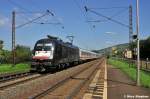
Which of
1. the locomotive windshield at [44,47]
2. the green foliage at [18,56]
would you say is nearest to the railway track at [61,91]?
the locomotive windshield at [44,47]

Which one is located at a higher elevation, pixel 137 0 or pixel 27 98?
pixel 137 0

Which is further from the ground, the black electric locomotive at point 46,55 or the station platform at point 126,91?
the black electric locomotive at point 46,55

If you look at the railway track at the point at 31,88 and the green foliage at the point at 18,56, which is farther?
the green foliage at the point at 18,56

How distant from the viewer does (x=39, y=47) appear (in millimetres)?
35344

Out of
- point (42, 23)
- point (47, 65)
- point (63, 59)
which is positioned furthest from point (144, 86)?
point (42, 23)

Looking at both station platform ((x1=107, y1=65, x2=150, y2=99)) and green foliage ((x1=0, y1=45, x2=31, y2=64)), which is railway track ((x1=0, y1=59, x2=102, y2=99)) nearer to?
station platform ((x1=107, y1=65, x2=150, y2=99))

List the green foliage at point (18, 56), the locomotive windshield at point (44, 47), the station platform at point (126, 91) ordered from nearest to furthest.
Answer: the station platform at point (126, 91) → the locomotive windshield at point (44, 47) → the green foliage at point (18, 56)

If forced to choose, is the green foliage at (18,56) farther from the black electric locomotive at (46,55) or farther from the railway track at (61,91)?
the railway track at (61,91)

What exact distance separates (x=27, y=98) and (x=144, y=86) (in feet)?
26.6

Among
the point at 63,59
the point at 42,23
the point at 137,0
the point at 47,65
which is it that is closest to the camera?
the point at 137,0

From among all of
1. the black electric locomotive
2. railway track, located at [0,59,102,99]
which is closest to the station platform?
railway track, located at [0,59,102,99]

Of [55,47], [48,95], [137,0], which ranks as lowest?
[48,95]

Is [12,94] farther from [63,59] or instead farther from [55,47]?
[63,59]

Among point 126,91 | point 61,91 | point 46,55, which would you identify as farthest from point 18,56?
point 126,91
